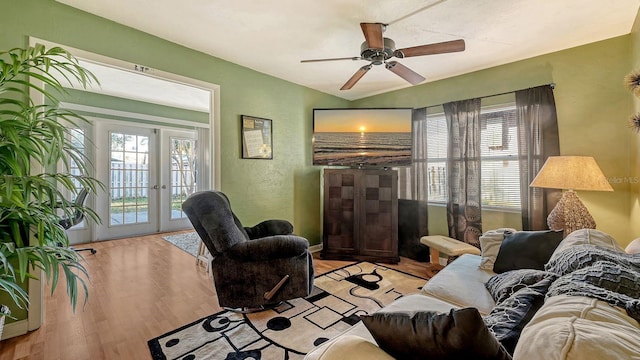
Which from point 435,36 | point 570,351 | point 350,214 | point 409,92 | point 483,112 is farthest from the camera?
point 409,92

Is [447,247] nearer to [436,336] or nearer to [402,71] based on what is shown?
[402,71]

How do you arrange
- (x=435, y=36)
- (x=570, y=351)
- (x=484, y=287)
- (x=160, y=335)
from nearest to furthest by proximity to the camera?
1. (x=570, y=351)
2. (x=484, y=287)
3. (x=160, y=335)
4. (x=435, y=36)

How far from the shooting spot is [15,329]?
1830 millimetres

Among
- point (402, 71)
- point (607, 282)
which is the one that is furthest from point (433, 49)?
point (607, 282)

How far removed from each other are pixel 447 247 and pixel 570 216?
1.04m

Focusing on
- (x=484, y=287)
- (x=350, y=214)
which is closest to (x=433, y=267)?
(x=350, y=214)

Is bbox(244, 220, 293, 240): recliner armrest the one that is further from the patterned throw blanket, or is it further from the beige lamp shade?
the beige lamp shade

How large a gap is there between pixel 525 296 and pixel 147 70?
3118mm

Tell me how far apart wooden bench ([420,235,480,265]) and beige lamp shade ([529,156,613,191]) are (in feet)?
3.06

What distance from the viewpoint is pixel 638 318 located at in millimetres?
681

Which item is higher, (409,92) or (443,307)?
(409,92)

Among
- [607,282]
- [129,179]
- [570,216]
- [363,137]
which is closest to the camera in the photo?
[607,282]

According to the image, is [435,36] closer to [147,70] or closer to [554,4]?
[554,4]

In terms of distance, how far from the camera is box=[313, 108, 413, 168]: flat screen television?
348cm
